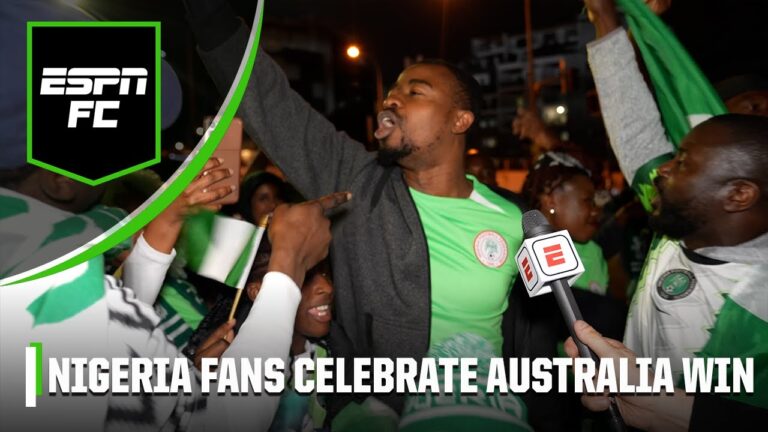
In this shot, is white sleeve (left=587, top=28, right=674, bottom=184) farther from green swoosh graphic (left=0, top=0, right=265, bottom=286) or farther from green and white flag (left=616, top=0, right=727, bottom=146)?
green swoosh graphic (left=0, top=0, right=265, bottom=286)

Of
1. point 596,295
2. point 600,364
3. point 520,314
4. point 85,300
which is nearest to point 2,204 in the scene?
point 85,300

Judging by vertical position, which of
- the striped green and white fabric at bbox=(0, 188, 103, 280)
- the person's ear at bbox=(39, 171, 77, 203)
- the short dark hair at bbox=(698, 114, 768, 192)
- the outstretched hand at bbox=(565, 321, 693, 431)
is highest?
the short dark hair at bbox=(698, 114, 768, 192)

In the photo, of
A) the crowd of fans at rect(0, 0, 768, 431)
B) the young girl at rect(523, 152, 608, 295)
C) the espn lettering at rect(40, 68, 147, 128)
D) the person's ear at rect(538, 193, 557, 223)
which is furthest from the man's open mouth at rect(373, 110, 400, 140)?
the person's ear at rect(538, 193, 557, 223)

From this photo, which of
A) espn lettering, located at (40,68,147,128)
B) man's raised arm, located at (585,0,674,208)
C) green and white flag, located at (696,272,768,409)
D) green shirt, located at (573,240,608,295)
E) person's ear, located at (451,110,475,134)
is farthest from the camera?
green shirt, located at (573,240,608,295)

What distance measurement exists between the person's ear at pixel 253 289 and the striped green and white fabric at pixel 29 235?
1.07 metres

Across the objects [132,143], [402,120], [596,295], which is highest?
[402,120]

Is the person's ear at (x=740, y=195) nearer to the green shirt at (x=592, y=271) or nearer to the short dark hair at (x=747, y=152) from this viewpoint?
the short dark hair at (x=747, y=152)

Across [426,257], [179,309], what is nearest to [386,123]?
[426,257]

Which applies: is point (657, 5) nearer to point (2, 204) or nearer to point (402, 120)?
point (402, 120)

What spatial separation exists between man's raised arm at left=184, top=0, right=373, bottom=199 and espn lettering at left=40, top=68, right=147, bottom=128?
43cm

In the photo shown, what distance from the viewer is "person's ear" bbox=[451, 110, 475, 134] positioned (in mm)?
2613

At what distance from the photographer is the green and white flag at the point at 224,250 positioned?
73.5 inches

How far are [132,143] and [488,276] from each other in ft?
4.83

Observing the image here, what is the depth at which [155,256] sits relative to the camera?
1567 mm
